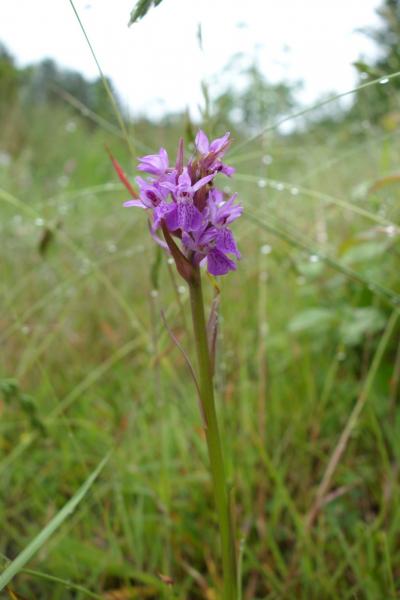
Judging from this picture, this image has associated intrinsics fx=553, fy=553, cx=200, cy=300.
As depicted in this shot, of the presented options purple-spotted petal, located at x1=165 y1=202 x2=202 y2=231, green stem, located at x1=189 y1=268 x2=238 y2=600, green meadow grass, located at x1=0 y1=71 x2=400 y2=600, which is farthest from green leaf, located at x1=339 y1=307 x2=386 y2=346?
purple-spotted petal, located at x1=165 y1=202 x2=202 y2=231

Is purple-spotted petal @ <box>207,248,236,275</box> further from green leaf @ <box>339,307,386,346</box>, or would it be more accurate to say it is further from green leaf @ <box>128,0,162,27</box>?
green leaf @ <box>339,307,386,346</box>

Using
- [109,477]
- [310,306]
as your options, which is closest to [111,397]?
[109,477]

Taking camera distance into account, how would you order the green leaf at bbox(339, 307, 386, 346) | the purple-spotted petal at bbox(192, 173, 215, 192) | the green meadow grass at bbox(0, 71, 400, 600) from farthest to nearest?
the green leaf at bbox(339, 307, 386, 346) < the green meadow grass at bbox(0, 71, 400, 600) < the purple-spotted petal at bbox(192, 173, 215, 192)

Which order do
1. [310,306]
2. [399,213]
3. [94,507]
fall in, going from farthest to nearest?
[310,306] → [399,213] → [94,507]

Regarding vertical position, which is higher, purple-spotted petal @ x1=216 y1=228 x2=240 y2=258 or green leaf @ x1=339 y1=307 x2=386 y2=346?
green leaf @ x1=339 y1=307 x2=386 y2=346

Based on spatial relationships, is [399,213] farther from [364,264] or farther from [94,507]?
[94,507]

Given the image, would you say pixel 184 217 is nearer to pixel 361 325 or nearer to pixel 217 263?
pixel 217 263

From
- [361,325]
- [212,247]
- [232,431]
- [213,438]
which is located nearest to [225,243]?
[212,247]
